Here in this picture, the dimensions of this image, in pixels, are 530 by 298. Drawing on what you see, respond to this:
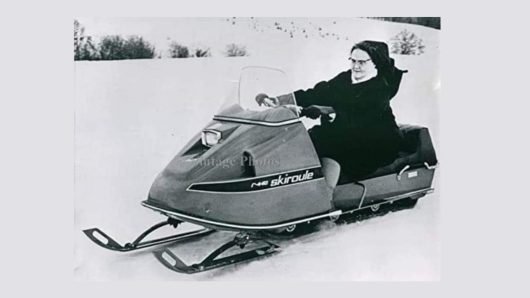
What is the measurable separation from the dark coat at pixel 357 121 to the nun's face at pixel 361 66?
39mm

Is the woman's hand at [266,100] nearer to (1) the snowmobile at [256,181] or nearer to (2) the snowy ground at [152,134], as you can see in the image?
(1) the snowmobile at [256,181]

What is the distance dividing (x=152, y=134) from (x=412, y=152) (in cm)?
176

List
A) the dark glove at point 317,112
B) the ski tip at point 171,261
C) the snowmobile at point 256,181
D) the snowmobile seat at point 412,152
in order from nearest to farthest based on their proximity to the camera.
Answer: the snowmobile at point 256,181 < the ski tip at point 171,261 < the dark glove at point 317,112 < the snowmobile seat at point 412,152

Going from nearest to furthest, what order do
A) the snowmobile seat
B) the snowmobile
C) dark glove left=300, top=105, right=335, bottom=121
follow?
the snowmobile
dark glove left=300, top=105, right=335, bottom=121
the snowmobile seat

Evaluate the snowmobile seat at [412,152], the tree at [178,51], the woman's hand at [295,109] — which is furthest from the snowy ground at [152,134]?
the snowmobile seat at [412,152]

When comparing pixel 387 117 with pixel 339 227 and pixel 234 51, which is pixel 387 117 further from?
pixel 234 51

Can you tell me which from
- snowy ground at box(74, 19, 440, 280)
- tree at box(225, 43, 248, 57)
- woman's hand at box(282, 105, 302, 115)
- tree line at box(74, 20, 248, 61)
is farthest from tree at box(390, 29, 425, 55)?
tree line at box(74, 20, 248, 61)

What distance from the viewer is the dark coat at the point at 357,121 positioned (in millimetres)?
3943

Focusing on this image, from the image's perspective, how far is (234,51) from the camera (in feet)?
12.9

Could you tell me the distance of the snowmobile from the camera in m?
3.70

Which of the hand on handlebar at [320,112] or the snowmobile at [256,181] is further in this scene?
the hand on handlebar at [320,112]

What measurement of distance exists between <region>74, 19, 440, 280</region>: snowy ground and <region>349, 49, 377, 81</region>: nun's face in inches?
2.7

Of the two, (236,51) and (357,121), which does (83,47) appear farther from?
(357,121)

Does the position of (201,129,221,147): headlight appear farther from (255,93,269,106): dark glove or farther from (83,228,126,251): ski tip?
(83,228,126,251): ski tip
